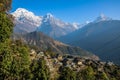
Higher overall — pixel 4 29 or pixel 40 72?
pixel 4 29

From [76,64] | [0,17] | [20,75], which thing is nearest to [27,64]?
[20,75]

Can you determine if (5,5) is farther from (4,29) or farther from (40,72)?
(40,72)

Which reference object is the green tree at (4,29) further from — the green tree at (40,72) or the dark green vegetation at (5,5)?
the green tree at (40,72)

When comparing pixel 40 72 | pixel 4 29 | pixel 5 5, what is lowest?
pixel 40 72

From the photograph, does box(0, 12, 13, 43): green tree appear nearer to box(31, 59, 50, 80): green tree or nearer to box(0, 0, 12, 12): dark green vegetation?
box(0, 0, 12, 12): dark green vegetation

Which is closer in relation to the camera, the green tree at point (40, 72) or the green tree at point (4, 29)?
the green tree at point (4, 29)

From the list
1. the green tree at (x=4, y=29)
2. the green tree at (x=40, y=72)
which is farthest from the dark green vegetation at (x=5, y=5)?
the green tree at (x=40, y=72)

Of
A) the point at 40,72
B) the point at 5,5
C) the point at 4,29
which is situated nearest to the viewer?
the point at 4,29

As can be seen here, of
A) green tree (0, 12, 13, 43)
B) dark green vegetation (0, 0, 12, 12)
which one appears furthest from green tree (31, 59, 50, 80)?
dark green vegetation (0, 0, 12, 12)

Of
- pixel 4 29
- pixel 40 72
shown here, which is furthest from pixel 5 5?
pixel 40 72

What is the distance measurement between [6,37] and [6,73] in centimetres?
1796

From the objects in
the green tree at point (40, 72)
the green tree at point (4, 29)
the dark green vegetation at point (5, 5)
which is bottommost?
the green tree at point (40, 72)

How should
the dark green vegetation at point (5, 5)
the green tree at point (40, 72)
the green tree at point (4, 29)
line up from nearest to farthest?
the green tree at point (4, 29)
the green tree at point (40, 72)
the dark green vegetation at point (5, 5)

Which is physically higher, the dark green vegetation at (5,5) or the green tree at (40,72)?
the dark green vegetation at (5,5)
